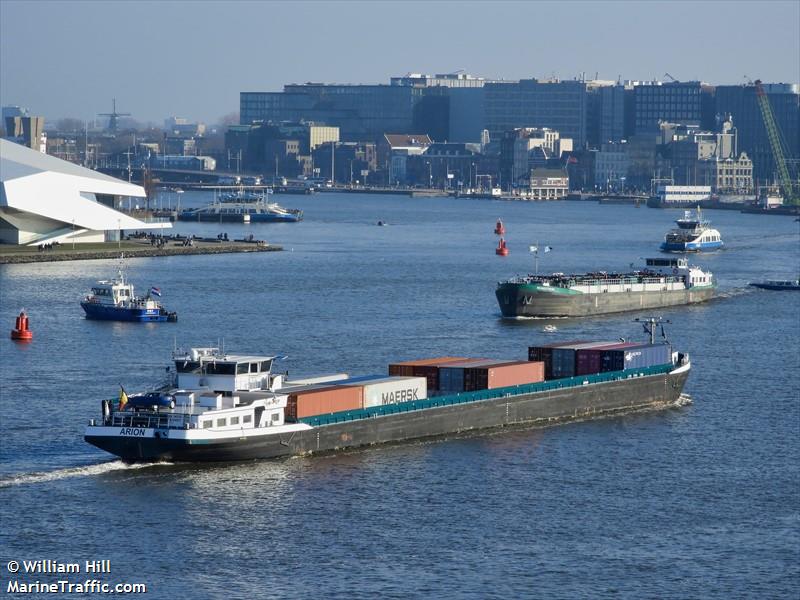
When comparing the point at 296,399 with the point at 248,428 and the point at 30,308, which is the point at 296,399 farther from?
A: the point at 30,308

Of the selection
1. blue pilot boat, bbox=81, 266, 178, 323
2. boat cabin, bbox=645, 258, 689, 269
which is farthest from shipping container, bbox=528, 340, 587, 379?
boat cabin, bbox=645, 258, 689, 269

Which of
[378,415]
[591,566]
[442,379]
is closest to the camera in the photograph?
[591,566]

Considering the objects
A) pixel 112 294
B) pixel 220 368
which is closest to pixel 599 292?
pixel 112 294

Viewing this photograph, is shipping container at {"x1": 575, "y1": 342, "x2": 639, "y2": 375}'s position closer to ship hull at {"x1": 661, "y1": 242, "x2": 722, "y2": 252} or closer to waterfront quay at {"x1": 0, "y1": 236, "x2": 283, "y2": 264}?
waterfront quay at {"x1": 0, "y1": 236, "x2": 283, "y2": 264}

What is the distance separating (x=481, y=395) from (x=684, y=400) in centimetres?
594

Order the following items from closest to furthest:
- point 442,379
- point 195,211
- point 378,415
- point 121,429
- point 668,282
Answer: point 121,429 < point 378,415 < point 442,379 < point 668,282 < point 195,211

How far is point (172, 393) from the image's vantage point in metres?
28.3

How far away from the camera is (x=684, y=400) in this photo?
36.5 metres

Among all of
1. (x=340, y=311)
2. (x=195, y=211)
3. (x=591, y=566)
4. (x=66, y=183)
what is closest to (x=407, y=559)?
(x=591, y=566)

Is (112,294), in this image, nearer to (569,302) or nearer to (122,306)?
(122,306)

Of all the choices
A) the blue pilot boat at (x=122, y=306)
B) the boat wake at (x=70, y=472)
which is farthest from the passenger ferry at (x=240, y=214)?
the boat wake at (x=70, y=472)

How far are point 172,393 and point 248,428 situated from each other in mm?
1348

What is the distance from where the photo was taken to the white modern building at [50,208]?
73.2m

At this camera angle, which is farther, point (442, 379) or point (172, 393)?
point (442, 379)
